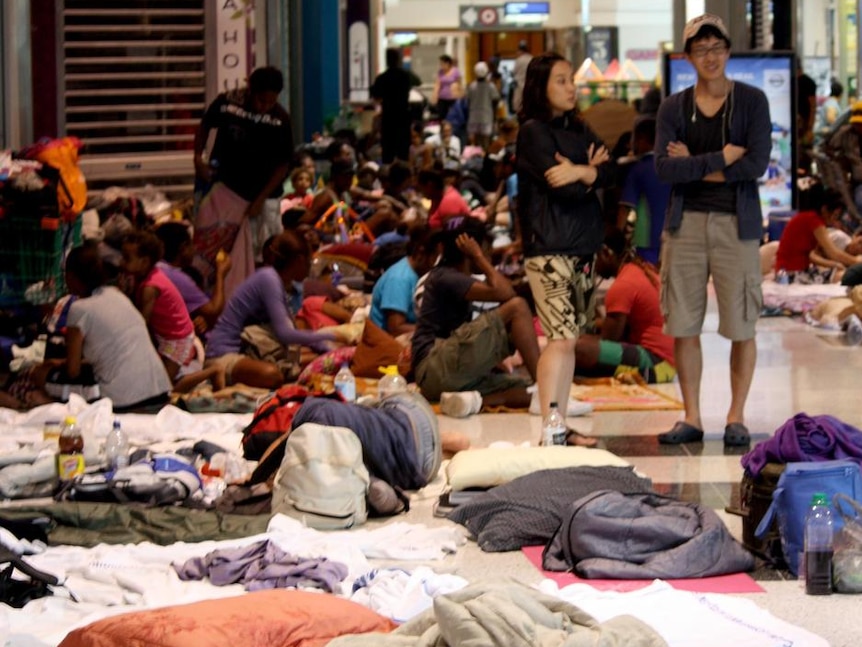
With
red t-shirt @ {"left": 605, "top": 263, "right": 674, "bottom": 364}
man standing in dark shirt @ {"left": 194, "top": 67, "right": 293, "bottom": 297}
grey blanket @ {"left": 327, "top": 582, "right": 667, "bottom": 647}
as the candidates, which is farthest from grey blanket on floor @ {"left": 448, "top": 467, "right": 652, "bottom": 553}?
man standing in dark shirt @ {"left": 194, "top": 67, "right": 293, "bottom": 297}

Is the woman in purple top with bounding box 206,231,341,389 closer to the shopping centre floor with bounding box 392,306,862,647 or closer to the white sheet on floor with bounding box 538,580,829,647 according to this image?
the shopping centre floor with bounding box 392,306,862,647

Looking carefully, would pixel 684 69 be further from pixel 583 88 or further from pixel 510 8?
pixel 510 8

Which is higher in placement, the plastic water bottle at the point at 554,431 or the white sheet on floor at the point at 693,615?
the plastic water bottle at the point at 554,431

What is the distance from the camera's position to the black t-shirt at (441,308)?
386 inches

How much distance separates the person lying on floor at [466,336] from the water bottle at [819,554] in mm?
3878

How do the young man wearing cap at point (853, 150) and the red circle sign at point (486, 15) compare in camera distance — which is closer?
the young man wearing cap at point (853, 150)

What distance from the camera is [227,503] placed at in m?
6.91

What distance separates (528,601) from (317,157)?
17.8 metres

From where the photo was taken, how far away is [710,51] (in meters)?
7.90

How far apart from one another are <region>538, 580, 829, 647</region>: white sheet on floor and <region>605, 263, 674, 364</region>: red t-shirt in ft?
16.3

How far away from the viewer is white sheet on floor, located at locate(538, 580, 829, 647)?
499 cm

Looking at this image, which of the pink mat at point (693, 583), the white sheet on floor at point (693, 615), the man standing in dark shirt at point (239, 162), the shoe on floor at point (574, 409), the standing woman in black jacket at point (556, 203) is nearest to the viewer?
A: the white sheet on floor at point (693, 615)

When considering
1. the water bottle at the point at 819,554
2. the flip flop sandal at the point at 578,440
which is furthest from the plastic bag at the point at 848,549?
the flip flop sandal at the point at 578,440

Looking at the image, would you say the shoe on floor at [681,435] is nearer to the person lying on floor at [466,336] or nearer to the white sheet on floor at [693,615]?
the person lying on floor at [466,336]
